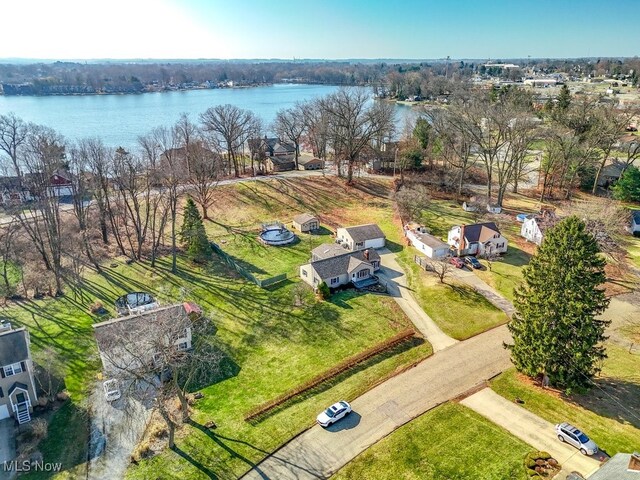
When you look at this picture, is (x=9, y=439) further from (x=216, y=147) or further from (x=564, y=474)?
(x=216, y=147)

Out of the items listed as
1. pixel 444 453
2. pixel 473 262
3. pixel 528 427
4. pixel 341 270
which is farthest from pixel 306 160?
pixel 444 453

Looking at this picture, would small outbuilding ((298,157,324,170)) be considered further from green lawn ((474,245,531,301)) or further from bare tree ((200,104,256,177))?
green lawn ((474,245,531,301))

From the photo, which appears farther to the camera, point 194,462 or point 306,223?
point 306,223

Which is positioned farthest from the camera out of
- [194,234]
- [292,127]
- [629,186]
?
→ [292,127]

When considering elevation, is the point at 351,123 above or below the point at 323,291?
above

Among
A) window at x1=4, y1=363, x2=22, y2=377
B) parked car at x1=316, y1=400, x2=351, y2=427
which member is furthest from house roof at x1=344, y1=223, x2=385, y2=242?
window at x1=4, y1=363, x2=22, y2=377

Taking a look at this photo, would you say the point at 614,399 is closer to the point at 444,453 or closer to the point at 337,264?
the point at 444,453

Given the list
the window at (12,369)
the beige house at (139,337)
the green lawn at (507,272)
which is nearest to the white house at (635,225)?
the green lawn at (507,272)
